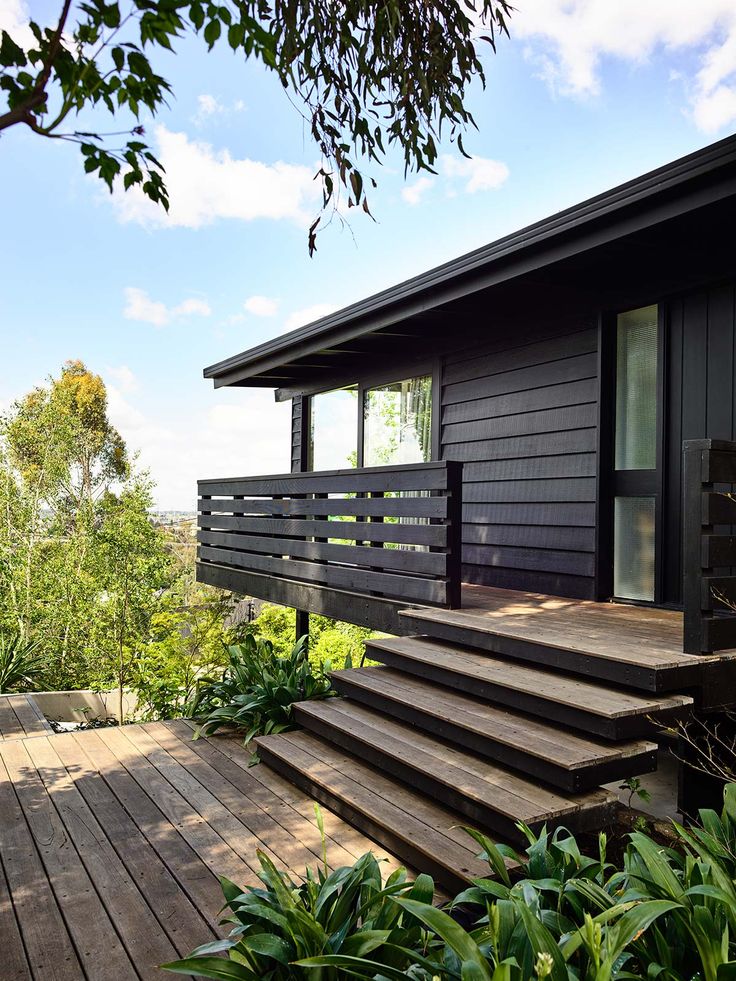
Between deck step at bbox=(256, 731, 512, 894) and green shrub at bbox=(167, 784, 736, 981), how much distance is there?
0.28 meters

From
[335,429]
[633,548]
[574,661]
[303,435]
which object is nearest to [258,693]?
[574,661]

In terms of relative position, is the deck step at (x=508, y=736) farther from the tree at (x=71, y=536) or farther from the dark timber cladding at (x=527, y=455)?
the tree at (x=71, y=536)

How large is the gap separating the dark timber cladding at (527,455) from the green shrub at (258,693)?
1783mm

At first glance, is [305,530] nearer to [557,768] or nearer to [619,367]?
[619,367]

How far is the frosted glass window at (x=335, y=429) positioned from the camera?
318 inches

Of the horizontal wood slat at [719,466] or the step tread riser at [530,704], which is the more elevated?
the horizontal wood slat at [719,466]

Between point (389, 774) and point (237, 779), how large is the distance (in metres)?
0.93

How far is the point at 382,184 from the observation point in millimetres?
3031

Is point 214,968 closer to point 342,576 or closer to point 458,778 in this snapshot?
point 458,778

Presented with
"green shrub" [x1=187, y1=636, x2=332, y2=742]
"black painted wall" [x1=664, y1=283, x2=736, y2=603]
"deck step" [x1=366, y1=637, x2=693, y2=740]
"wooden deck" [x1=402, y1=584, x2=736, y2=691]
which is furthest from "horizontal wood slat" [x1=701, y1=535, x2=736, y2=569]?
"green shrub" [x1=187, y1=636, x2=332, y2=742]

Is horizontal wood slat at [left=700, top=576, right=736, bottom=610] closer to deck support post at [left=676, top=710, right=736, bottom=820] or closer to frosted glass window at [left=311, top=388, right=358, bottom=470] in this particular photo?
deck support post at [left=676, top=710, right=736, bottom=820]

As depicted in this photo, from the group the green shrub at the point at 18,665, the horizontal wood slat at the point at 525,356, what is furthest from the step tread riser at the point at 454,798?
the green shrub at the point at 18,665

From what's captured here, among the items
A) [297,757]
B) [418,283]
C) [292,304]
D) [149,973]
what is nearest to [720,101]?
[418,283]

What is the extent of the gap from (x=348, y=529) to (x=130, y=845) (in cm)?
288
